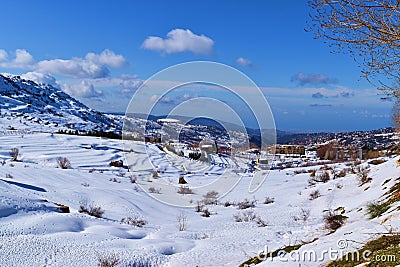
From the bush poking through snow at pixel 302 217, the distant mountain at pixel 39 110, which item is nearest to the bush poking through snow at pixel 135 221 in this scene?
the bush poking through snow at pixel 302 217

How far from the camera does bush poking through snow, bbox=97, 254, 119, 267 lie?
352cm

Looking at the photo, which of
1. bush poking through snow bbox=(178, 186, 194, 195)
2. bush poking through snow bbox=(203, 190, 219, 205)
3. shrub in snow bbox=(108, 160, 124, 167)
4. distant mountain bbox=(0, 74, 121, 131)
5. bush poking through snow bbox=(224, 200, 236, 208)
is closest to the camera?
bush poking through snow bbox=(224, 200, 236, 208)

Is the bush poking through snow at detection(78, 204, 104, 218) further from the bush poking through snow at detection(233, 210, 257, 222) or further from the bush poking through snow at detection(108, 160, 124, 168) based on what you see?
the bush poking through snow at detection(108, 160, 124, 168)

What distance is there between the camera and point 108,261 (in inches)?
141

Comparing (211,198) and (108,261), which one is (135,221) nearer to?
(108,261)

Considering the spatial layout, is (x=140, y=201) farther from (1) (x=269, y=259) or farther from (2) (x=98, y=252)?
(1) (x=269, y=259)

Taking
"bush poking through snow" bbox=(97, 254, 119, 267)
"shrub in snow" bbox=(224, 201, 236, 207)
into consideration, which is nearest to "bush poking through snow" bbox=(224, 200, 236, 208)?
"shrub in snow" bbox=(224, 201, 236, 207)

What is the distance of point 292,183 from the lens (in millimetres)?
12242

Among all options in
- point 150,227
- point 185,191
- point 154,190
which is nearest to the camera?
point 150,227

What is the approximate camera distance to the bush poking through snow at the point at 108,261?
11.6 ft

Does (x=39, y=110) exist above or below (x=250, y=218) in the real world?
above

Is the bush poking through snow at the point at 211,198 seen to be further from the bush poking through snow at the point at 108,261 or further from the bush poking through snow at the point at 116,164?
the bush poking through snow at the point at 116,164

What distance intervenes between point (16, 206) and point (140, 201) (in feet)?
11.8

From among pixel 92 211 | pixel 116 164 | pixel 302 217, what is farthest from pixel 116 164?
pixel 302 217
